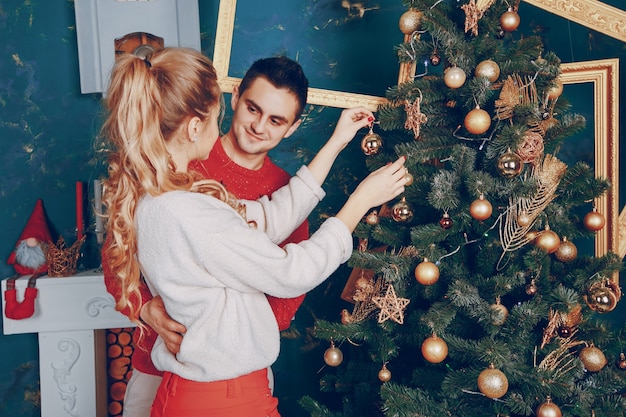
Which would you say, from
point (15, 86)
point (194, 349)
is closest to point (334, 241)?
point (194, 349)

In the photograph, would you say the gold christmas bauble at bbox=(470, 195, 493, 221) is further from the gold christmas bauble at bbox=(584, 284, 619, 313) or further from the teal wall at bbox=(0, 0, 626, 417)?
the teal wall at bbox=(0, 0, 626, 417)

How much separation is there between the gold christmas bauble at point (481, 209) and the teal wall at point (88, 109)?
1.30 m

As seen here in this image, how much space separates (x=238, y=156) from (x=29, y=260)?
1373 millimetres

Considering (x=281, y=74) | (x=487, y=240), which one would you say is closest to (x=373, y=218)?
(x=487, y=240)

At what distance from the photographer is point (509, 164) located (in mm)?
1746

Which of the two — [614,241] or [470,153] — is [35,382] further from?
[614,241]

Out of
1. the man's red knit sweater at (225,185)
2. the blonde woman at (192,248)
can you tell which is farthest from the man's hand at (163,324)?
the man's red knit sweater at (225,185)

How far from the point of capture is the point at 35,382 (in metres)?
3.17

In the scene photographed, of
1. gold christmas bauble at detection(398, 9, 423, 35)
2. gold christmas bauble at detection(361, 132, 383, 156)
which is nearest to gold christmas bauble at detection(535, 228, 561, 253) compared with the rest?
gold christmas bauble at detection(361, 132, 383, 156)

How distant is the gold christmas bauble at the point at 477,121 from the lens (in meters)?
1.78

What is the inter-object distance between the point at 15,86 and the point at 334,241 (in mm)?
2167

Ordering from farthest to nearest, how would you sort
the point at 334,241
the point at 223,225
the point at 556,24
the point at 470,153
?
the point at 556,24 < the point at 470,153 < the point at 334,241 < the point at 223,225

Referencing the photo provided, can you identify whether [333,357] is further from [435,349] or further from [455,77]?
[455,77]

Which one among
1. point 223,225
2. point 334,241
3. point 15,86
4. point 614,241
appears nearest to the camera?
point 223,225
